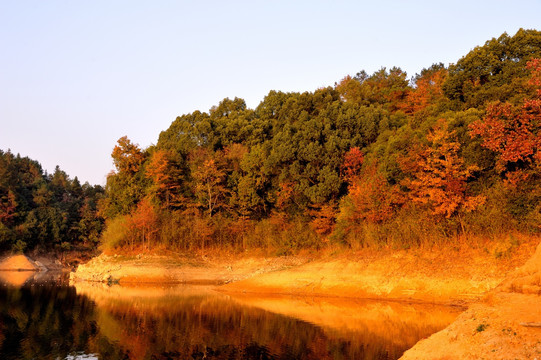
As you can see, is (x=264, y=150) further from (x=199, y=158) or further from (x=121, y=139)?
(x=121, y=139)

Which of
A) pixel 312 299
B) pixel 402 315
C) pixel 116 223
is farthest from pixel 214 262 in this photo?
pixel 402 315

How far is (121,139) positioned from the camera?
198ft

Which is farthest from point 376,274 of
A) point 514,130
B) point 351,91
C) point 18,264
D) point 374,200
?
point 18,264

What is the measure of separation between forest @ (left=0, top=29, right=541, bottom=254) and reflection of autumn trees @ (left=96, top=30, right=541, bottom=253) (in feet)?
0.40

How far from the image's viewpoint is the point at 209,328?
22.1m

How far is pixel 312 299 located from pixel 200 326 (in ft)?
36.9

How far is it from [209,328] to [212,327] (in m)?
0.23

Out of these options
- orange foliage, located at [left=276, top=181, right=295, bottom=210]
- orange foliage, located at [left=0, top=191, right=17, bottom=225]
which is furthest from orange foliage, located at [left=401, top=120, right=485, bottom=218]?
orange foliage, located at [left=0, top=191, right=17, bottom=225]

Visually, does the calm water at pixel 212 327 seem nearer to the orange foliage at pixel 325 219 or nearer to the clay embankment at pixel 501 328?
the clay embankment at pixel 501 328

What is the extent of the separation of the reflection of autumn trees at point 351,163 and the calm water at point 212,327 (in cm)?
856

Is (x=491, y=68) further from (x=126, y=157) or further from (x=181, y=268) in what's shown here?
(x=126, y=157)

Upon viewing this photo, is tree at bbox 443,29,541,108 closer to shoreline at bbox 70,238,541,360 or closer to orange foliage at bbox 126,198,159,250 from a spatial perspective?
shoreline at bbox 70,238,541,360

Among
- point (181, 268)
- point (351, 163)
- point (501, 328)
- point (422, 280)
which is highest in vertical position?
point (351, 163)

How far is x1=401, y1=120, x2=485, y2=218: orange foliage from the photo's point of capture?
29.8m
